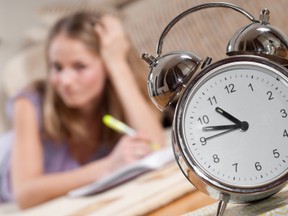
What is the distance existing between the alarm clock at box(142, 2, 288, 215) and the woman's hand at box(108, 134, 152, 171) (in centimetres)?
94

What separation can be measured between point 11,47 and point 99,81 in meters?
1.01

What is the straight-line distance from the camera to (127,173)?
1.28 metres

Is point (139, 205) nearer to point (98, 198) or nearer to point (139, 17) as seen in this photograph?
point (98, 198)

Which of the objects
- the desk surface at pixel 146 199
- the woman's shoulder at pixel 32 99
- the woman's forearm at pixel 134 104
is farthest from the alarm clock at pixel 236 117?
the woman's shoulder at pixel 32 99

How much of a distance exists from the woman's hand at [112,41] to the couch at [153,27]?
0.04m

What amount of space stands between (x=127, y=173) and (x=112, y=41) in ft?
2.80

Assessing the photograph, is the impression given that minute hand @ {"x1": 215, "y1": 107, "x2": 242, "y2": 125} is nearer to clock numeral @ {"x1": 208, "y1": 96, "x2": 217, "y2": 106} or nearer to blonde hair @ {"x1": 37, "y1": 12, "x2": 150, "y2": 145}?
clock numeral @ {"x1": 208, "y1": 96, "x2": 217, "y2": 106}

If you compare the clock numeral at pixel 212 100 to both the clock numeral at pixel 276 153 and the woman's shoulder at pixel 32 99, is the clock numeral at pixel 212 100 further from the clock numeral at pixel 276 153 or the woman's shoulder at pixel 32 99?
the woman's shoulder at pixel 32 99

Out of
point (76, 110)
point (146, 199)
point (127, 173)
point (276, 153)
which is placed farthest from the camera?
point (76, 110)

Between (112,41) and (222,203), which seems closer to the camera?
(222,203)

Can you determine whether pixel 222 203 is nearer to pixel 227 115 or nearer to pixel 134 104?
pixel 227 115

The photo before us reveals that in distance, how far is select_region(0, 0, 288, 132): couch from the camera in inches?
45.8

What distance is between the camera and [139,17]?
6.47ft

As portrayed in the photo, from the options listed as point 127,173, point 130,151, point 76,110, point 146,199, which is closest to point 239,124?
point 146,199
